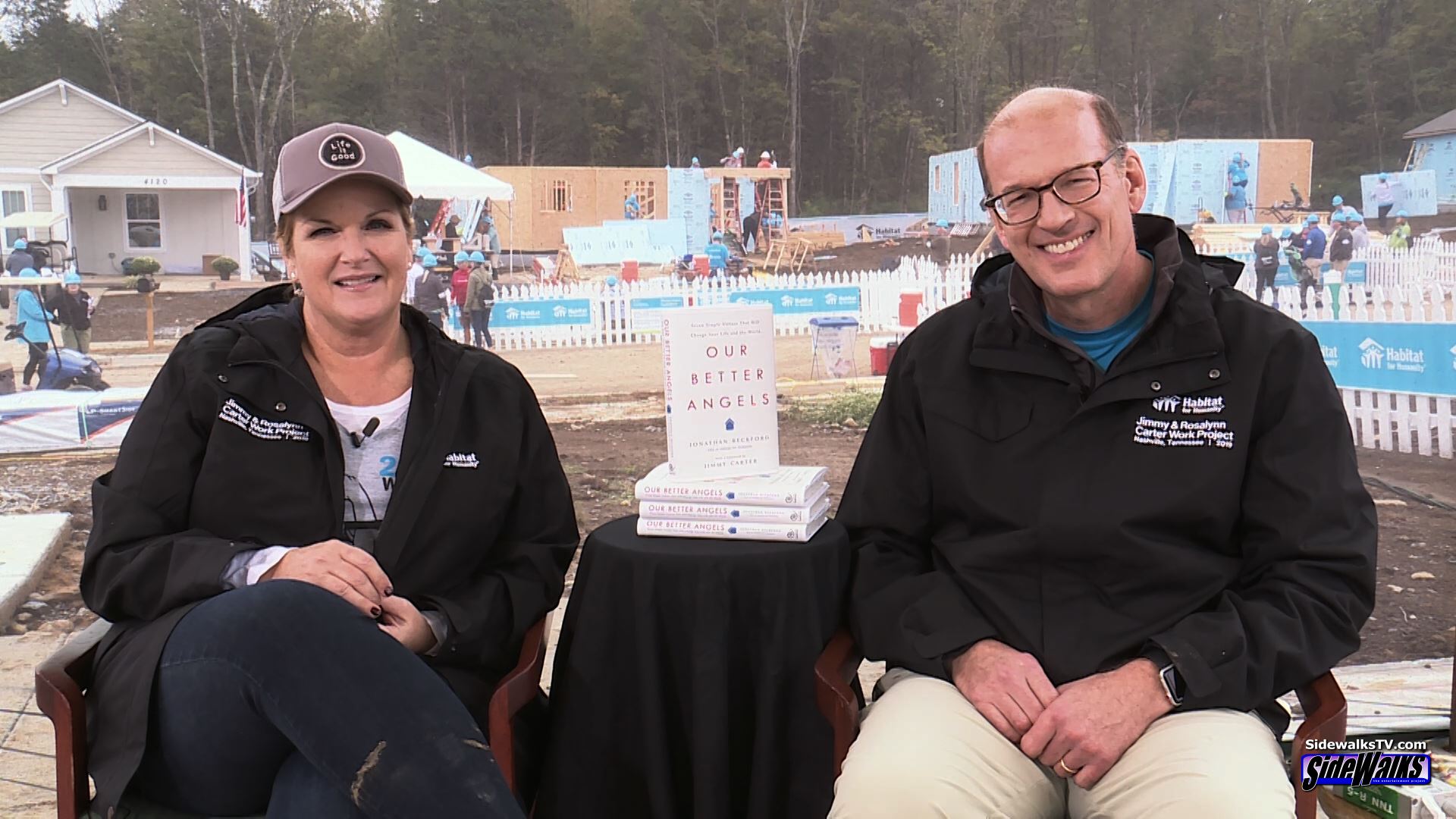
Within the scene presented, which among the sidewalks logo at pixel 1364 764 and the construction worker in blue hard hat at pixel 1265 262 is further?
the construction worker in blue hard hat at pixel 1265 262

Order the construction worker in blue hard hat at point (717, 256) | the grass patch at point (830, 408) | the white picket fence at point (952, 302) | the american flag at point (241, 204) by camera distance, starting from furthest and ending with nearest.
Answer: the grass patch at point (830, 408) < the construction worker in blue hard hat at point (717, 256) < the white picket fence at point (952, 302) < the american flag at point (241, 204)

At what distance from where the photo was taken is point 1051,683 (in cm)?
166

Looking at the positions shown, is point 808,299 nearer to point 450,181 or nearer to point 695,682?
point 450,181

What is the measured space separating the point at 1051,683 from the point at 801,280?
327 cm

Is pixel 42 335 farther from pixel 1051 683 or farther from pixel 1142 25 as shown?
pixel 1142 25

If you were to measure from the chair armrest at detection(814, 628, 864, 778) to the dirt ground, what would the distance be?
2329 mm

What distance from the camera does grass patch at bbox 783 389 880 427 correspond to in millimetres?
4695

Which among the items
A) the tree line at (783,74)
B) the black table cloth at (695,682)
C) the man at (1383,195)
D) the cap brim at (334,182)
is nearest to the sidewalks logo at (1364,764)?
the black table cloth at (695,682)

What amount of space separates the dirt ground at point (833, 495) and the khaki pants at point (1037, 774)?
7.37 ft

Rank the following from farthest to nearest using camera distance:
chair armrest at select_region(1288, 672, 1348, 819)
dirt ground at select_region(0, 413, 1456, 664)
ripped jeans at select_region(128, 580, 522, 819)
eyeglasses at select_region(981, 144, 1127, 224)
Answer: dirt ground at select_region(0, 413, 1456, 664)
eyeglasses at select_region(981, 144, 1127, 224)
chair armrest at select_region(1288, 672, 1348, 819)
ripped jeans at select_region(128, 580, 522, 819)

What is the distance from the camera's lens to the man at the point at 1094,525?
156 cm

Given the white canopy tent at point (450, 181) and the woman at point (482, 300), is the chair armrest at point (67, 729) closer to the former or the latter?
the white canopy tent at point (450, 181)

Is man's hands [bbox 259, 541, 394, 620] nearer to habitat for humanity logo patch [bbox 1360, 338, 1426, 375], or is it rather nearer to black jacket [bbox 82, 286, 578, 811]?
black jacket [bbox 82, 286, 578, 811]

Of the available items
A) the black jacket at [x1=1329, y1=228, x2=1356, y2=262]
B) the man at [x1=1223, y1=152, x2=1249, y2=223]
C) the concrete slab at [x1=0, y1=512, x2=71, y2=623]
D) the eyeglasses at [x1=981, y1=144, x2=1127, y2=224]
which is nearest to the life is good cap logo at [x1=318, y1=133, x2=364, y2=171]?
the eyeglasses at [x1=981, y1=144, x2=1127, y2=224]
